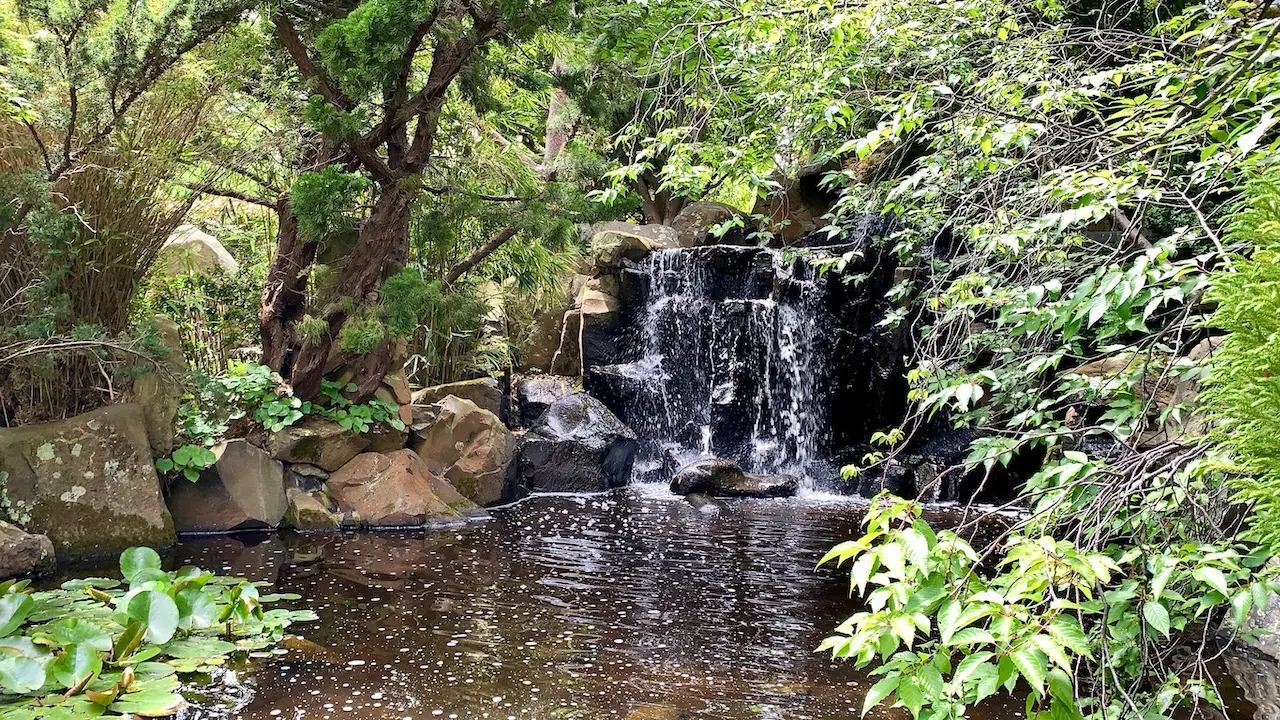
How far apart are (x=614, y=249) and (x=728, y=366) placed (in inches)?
81.3

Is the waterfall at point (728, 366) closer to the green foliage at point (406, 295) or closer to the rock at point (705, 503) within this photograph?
the rock at point (705, 503)

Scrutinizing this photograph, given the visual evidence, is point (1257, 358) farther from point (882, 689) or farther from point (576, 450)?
point (576, 450)

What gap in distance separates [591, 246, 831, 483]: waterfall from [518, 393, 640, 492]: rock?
1.12 metres

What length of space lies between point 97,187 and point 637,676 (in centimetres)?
424

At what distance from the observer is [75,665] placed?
2.70 meters

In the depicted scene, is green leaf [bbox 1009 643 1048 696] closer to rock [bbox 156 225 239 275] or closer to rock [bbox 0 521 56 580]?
rock [bbox 0 521 56 580]

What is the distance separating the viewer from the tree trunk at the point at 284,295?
623cm

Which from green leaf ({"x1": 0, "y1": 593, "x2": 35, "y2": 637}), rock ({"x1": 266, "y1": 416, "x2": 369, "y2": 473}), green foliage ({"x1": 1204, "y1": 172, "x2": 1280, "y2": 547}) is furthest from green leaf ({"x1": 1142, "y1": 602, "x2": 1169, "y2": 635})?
rock ({"x1": 266, "y1": 416, "x2": 369, "y2": 473})

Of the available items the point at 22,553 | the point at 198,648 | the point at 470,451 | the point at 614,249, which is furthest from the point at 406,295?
the point at 614,249

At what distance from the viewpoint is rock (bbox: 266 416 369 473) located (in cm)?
614

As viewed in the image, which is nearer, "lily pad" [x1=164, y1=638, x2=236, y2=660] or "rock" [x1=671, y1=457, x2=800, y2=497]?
"lily pad" [x1=164, y1=638, x2=236, y2=660]

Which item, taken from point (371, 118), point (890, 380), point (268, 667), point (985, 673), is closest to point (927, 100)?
point (985, 673)

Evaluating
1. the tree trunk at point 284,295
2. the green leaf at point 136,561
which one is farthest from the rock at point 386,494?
the green leaf at point 136,561

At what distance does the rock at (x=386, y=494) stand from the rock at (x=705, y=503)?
2.21 m
